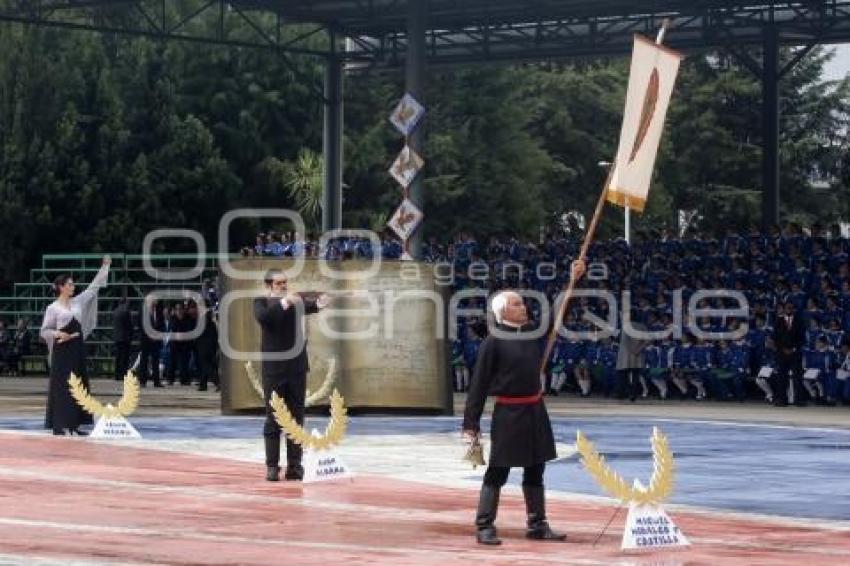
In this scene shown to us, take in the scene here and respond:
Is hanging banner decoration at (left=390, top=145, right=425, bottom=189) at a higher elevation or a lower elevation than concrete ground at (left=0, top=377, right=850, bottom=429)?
higher

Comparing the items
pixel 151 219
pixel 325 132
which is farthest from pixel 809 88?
pixel 325 132

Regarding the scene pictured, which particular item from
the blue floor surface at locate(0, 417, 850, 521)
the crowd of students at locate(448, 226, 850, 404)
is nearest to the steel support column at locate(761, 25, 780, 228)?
the crowd of students at locate(448, 226, 850, 404)

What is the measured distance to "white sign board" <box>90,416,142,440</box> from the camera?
22.9 metres

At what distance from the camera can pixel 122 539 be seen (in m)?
13.5

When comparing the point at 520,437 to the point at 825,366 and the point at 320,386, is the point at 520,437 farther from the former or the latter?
the point at 825,366

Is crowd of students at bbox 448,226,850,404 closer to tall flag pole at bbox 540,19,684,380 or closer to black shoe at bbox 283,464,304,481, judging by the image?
black shoe at bbox 283,464,304,481

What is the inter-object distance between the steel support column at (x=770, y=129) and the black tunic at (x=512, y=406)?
2716 cm

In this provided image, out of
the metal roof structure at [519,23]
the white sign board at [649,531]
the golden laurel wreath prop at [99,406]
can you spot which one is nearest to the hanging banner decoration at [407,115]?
the metal roof structure at [519,23]

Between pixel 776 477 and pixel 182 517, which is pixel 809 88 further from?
pixel 182 517

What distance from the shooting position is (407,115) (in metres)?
33.2

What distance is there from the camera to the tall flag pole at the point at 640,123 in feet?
45.9

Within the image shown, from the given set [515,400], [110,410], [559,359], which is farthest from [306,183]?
A: [515,400]

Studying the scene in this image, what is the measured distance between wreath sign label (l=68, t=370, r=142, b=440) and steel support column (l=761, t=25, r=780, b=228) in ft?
66.5

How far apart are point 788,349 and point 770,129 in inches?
387
